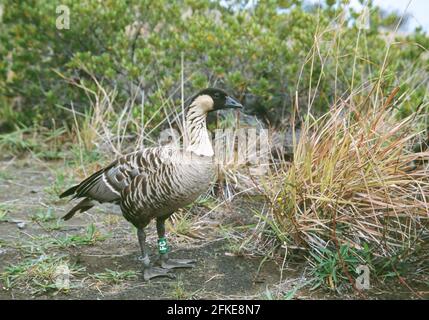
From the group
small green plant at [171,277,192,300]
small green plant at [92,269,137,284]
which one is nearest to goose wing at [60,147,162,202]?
small green plant at [92,269,137,284]

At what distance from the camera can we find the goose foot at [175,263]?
4.72 meters

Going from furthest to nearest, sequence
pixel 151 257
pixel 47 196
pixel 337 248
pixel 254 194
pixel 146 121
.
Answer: pixel 146 121, pixel 47 196, pixel 254 194, pixel 151 257, pixel 337 248

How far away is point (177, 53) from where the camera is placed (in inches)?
276

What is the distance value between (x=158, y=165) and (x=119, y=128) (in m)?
2.26

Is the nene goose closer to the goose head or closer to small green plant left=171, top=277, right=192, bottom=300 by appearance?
the goose head

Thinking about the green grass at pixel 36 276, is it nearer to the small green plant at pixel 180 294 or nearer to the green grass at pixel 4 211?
the small green plant at pixel 180 294

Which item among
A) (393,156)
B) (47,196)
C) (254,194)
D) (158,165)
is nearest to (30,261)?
(158,165)

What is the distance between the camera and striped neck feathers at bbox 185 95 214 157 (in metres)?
4.40

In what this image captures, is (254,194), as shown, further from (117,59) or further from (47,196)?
(117,59)

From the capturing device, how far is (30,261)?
4.69m

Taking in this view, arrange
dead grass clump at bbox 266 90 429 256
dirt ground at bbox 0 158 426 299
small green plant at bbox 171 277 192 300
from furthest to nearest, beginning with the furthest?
dead grass clump at bbox 266 90 429 256 → dirt ground at bbox 0 158 426 299 → small green plant at bbox 171 277 192 300

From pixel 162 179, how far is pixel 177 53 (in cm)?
296

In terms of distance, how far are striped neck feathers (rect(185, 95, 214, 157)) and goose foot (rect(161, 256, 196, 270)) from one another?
90 centimetres

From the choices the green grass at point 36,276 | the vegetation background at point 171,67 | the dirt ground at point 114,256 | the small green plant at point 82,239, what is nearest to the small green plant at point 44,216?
the dirt ground at point 114,256
